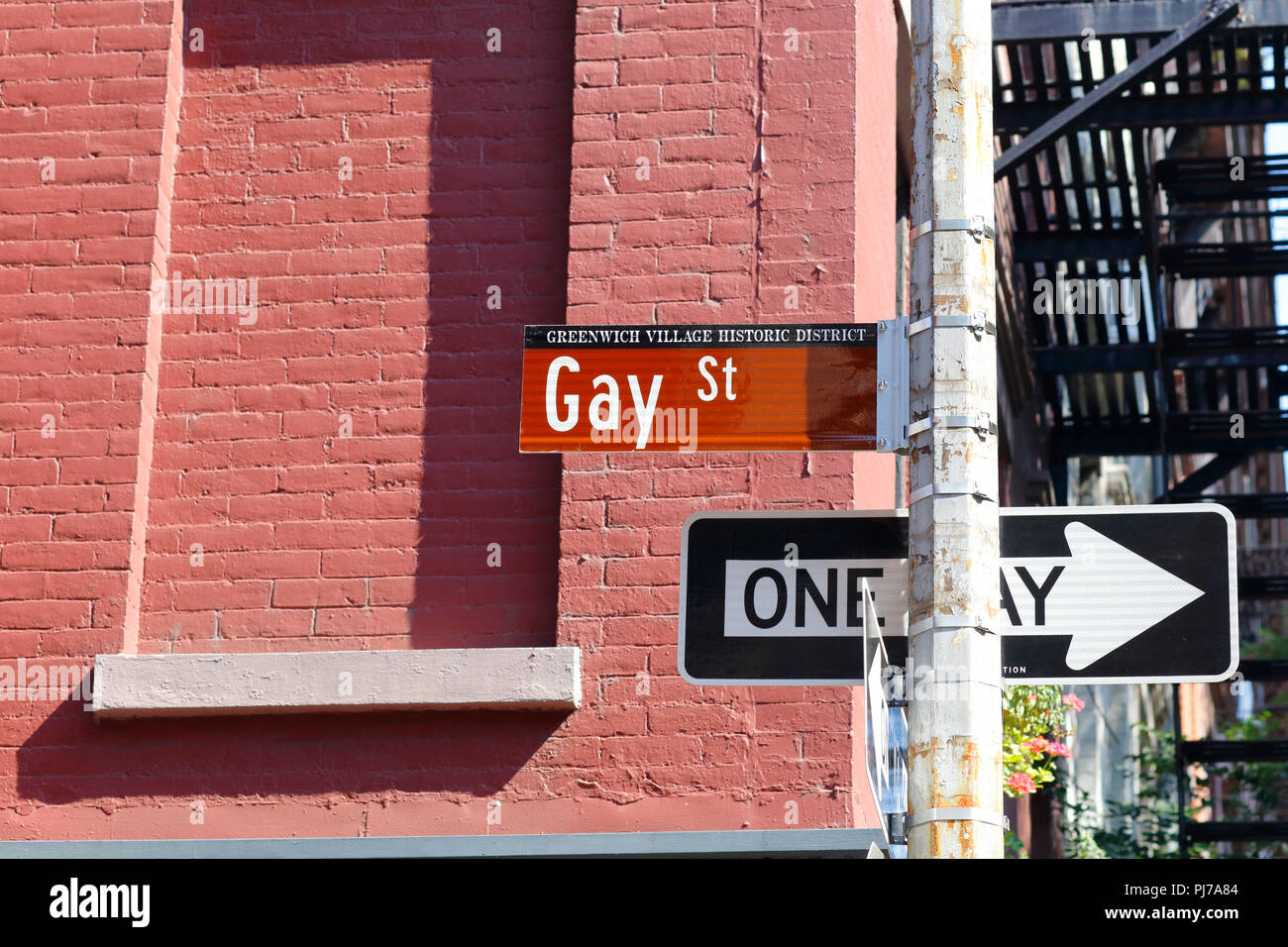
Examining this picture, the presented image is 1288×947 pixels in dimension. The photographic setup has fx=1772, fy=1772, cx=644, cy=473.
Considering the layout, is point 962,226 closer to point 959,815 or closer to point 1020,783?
point 959,815

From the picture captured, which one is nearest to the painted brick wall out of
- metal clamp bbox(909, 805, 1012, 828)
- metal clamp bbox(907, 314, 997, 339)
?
metal clamp bbox(907, 314, 997, 339)

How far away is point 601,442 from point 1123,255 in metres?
7.94

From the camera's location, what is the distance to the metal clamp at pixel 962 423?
401 centimetres

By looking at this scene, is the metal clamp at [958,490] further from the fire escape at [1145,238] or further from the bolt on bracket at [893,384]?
the fire escape at [1145,238]

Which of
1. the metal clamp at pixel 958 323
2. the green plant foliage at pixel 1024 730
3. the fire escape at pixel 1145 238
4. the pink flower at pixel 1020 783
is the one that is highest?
the fire escape at pixel 1145 238

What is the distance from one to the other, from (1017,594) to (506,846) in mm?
2926

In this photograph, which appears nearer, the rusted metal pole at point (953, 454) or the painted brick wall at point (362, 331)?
the rusted metal pole at point (953, 454)

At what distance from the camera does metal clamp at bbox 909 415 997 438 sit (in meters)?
4.01

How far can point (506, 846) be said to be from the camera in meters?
6.53

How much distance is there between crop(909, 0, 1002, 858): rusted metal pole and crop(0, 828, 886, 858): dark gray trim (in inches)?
99.4

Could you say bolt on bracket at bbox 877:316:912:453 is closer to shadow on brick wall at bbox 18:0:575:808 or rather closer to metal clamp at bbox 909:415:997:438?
metal clamp at bbox 909:415:997:438

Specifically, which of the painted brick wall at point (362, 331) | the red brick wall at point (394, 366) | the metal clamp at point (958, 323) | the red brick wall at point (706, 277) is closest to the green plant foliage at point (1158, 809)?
the red brick wall at point (706, 277)

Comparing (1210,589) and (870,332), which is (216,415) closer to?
(870,332)

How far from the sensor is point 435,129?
7805 millimetres
